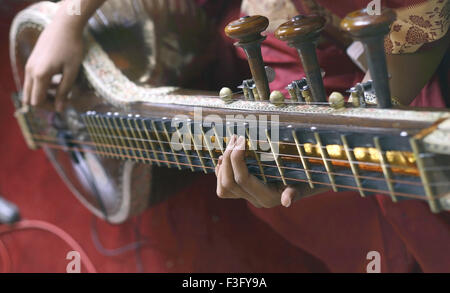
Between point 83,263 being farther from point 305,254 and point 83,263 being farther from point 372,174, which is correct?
point 372,174

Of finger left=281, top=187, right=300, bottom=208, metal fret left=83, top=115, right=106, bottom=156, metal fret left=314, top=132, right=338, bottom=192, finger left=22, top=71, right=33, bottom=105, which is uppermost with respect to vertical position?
metal fret left=314, top=132, right=338, bottom=192

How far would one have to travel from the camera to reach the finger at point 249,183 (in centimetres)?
62

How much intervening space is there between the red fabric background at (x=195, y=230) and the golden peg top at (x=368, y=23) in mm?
522

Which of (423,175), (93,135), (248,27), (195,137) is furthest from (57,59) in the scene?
(423,175)

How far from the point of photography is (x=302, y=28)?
54 cm

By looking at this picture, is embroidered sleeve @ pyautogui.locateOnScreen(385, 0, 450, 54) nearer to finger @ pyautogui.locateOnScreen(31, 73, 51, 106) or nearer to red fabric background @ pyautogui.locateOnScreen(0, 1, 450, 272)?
red fabric background @ pyautogui.locateOnScreen(0, 1, 450, 272)

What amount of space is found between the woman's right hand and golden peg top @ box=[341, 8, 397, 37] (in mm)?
627

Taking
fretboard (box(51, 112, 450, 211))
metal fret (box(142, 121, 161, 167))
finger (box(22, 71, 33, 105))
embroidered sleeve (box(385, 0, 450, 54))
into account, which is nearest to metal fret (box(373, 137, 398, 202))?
fretboard (box(51, 112, 450, 211))

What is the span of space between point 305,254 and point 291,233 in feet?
0.77

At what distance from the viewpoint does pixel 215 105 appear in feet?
2.34

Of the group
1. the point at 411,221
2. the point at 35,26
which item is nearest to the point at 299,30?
the point at 411,221

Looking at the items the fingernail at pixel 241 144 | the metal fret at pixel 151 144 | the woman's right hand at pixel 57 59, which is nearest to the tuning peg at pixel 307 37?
the fingernail at pixel 241 144

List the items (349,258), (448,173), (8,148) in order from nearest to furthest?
(448,173), (349,258), (8,148)

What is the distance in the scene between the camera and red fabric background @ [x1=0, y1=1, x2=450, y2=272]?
3.32 ft
